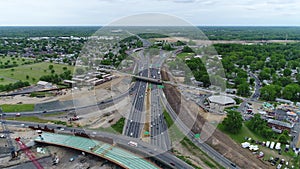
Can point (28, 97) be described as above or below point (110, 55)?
below

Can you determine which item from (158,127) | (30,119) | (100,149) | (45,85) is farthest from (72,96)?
(100,149)

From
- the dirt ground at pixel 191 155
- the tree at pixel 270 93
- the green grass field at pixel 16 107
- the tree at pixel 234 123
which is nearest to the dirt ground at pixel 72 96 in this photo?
the green grass field at pixel 16 107

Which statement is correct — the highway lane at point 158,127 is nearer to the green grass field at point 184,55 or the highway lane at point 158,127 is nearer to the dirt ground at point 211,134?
the dirt ground at point 211,134

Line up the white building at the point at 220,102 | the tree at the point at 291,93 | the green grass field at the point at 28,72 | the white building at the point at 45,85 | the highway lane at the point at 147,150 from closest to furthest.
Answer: the highway lane at the point at 147,150, the white building at the point at 220,102, the tree at the point at 291,93, the white building at the point at 45,85, the green grass field at the point at 28,72

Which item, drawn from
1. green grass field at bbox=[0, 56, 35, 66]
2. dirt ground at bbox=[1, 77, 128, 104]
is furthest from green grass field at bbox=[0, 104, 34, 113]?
green grass field at bbox=[0, 56, 35, 66]

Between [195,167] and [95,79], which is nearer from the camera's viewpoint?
[195,167]

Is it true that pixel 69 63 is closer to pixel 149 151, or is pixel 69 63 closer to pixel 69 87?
pixel 69 87

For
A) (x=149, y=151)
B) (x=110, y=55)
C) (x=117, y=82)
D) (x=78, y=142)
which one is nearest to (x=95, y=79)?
(x=117, y=82)

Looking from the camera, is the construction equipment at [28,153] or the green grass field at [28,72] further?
the green grass field at [28,72]
